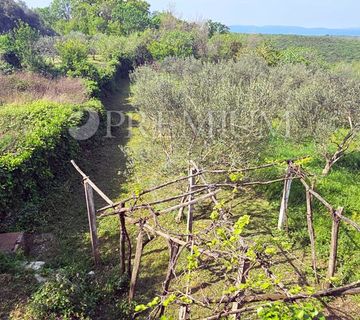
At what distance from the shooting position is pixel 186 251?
21.0 ft

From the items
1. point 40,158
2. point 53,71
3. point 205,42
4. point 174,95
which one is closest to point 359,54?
point 205,42

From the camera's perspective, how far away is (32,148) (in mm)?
8172

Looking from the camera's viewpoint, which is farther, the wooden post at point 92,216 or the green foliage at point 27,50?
the green foliage at point 27,50

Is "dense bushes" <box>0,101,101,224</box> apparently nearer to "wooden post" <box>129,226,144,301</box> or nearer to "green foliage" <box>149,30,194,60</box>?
"wooden post" <box>129,226,144,301</box>

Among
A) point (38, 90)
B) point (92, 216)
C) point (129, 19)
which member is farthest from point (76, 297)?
point (129, 19)

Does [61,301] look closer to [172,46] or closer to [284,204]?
[284,204]

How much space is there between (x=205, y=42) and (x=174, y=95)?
26.2 meters

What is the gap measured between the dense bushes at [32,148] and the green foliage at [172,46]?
17.7m

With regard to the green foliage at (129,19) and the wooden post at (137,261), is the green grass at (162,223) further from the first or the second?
the green foliage at (129,19)

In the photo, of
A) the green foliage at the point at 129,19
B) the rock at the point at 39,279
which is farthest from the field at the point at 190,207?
the green foliage at the point at 129,19

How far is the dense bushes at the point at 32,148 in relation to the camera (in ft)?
24.1

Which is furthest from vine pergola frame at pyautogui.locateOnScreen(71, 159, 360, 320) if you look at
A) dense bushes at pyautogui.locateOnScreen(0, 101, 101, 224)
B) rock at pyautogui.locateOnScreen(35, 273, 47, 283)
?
dense bushes at pyautogui.locateOnScreen(0, 101, 101, 224)

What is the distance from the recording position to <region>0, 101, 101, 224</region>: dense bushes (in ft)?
24.1

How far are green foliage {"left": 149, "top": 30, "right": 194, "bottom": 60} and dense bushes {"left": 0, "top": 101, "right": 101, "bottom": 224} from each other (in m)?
17.7
